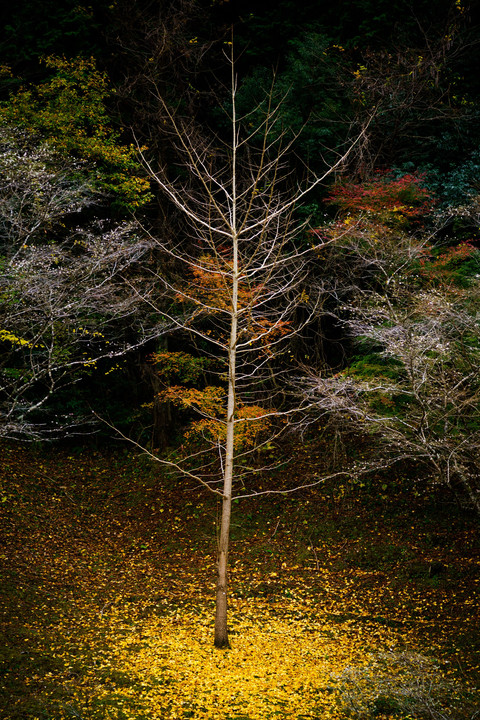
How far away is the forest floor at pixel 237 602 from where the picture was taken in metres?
5.54

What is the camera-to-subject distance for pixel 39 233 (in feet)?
38.9

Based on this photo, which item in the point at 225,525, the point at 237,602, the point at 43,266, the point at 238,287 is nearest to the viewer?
the point at 225,525

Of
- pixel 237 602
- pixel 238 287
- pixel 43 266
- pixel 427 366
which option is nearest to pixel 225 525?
pixel 237 602

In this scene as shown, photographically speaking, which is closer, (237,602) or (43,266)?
(237,602)

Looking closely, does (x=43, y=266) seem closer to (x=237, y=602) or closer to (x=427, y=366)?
(x=237, y=602)

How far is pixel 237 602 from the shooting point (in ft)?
28.0

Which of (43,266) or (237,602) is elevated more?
(43,266)

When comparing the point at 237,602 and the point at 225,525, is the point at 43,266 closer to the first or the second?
the point at 225,525

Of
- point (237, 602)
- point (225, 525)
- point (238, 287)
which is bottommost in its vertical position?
point (237, 602)

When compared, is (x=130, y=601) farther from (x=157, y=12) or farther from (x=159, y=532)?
(x=157, y=12)

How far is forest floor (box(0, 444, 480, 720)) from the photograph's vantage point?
554 centimetres

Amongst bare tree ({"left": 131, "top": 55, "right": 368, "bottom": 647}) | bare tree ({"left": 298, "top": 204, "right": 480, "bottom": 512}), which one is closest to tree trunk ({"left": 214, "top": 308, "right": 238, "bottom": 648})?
bare tree ({"left": 131, "top": 55, "right": 368, "bottom": 647})

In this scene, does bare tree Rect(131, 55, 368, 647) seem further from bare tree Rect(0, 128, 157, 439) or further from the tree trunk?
bare tree Rect(0, 128, 157, 439)

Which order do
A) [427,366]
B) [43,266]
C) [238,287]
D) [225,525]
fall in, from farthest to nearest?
1. [238,287]
2. [43,266]
3. [427,366]
4. [225,525]
